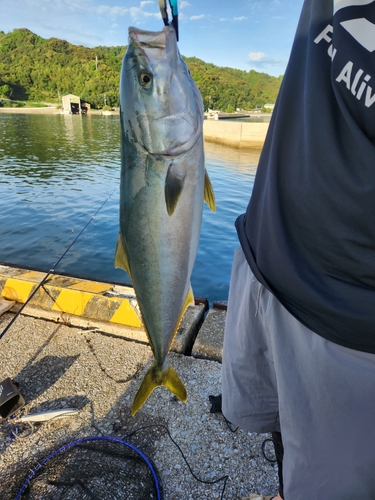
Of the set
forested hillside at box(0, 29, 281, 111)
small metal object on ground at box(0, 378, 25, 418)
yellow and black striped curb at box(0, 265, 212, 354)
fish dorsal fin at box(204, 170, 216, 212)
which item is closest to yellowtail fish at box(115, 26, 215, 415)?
fish dorsal fin at box(204, 170, 216, 212)

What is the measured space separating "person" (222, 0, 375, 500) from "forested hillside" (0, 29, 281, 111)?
9703cm

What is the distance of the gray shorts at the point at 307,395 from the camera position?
1.16m

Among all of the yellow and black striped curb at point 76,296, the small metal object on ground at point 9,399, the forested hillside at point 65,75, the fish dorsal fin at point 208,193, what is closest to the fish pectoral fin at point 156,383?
the fish dorsal fin at point 208,193

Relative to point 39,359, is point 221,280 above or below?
below

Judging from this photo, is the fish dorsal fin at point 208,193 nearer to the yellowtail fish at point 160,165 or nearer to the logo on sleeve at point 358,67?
the yellowtail fish at point 160,165

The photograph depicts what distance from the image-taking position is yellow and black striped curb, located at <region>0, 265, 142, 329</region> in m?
4.14

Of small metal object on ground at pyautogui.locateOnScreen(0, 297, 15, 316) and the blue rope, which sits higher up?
the blue rope

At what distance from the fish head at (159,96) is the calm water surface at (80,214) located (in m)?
4.56

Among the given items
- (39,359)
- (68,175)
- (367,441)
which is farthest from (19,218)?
(367,441)

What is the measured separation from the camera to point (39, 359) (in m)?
3.69

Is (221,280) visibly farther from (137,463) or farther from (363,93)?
(363,93)

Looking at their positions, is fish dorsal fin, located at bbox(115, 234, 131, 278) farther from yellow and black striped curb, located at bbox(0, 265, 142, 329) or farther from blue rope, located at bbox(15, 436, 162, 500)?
yellow and black striped curb, located at bbox(0, 265, 142, 329)

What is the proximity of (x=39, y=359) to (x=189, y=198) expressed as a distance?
3.08m

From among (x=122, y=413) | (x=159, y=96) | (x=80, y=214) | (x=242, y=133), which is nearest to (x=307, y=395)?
(x=159, y=96)
